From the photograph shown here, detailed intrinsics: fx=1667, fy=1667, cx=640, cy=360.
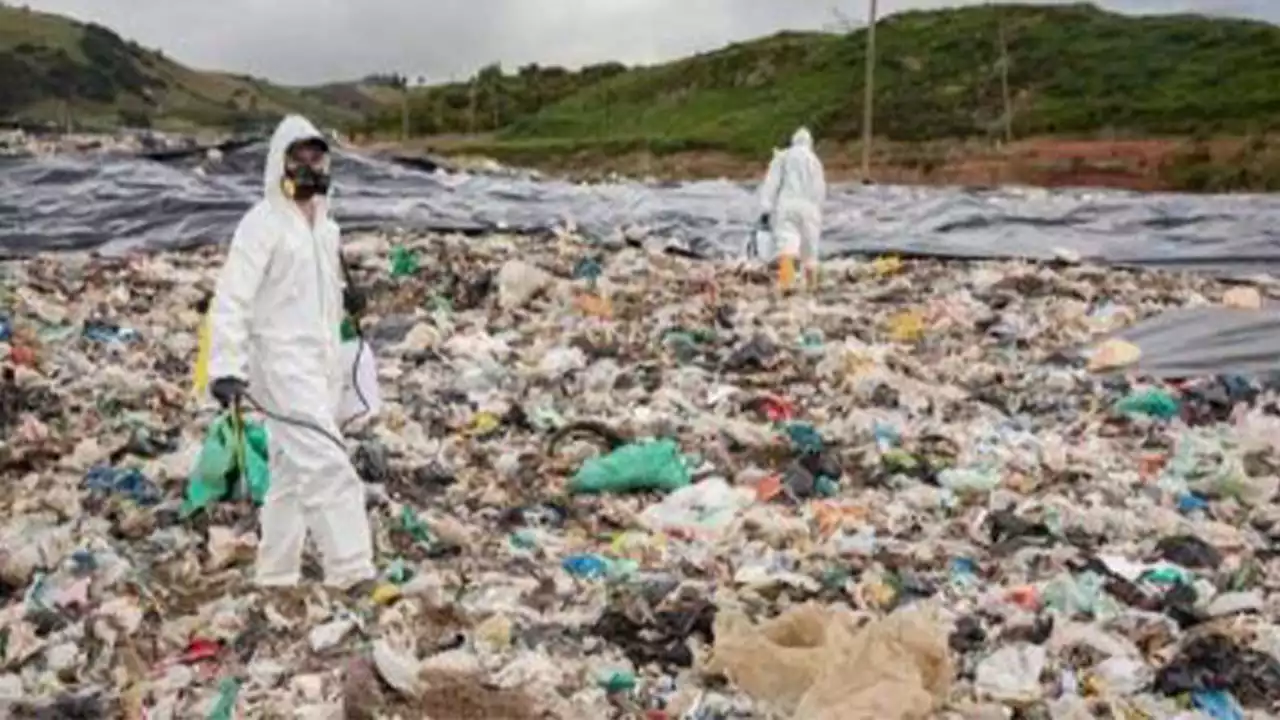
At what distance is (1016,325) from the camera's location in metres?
11.2

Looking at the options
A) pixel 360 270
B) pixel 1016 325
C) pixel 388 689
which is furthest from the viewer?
pixel 360 270

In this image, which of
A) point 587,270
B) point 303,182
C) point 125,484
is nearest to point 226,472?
point 125,484

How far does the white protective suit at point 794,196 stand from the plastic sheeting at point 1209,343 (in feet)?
11.2

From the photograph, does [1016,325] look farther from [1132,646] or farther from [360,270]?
[1132,646]

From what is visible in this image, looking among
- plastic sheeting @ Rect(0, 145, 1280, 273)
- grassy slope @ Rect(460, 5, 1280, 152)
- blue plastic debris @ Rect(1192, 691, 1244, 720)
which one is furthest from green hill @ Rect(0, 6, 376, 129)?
blue plastic debris @ Rect(1192, 691, 1244, 720)

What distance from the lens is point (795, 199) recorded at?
523 inches

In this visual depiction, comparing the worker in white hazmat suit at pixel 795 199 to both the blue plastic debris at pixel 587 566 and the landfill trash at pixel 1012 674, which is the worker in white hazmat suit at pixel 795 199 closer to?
the blue plastic debris at pixel 587 566

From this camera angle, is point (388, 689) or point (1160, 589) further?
point (1160, 589)

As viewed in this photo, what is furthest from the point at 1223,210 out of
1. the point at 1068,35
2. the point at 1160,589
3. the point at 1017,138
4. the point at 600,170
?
the point at 1068,35

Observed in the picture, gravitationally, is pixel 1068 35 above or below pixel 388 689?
above

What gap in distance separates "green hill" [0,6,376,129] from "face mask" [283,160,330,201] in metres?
63.2

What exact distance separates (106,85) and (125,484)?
8224cm

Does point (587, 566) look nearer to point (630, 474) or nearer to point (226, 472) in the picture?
point (630, 474)

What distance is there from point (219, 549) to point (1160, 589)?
3.34m
